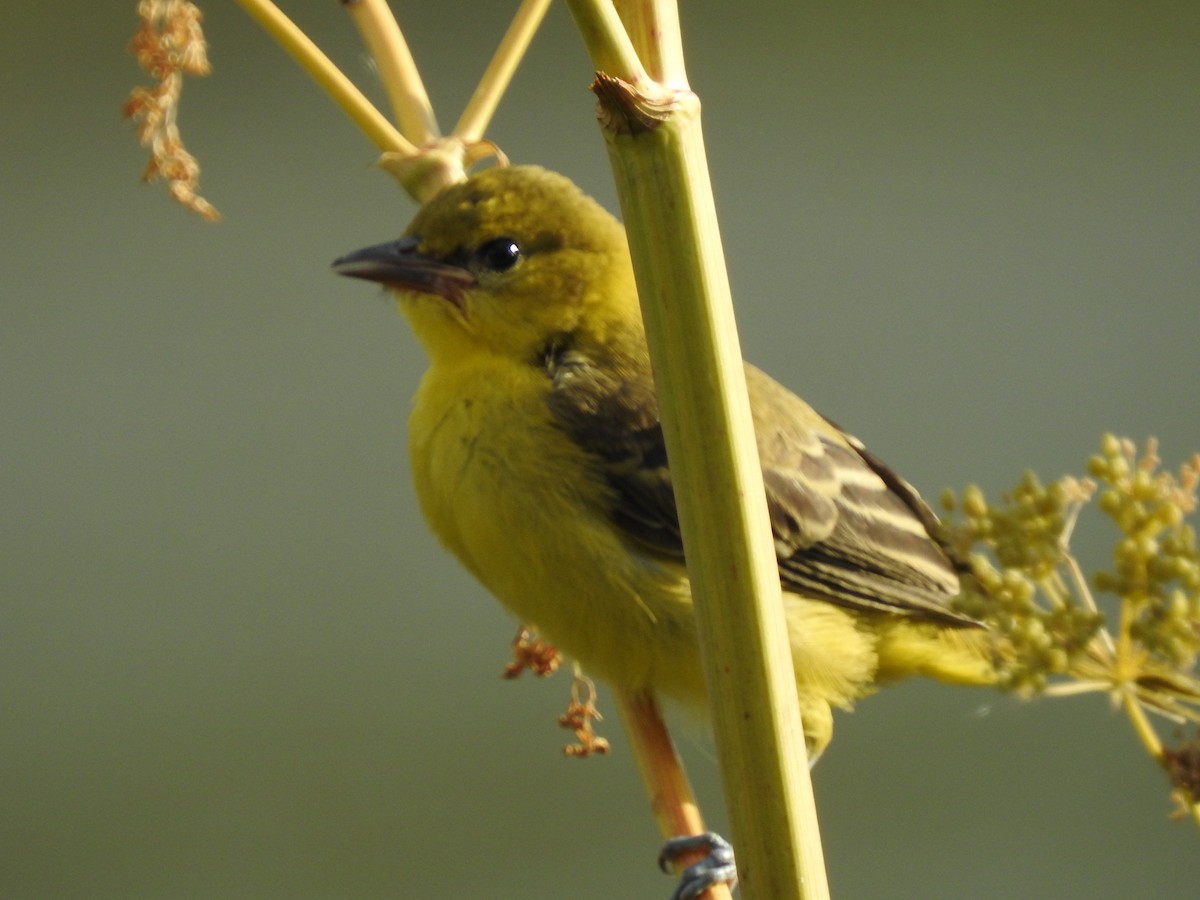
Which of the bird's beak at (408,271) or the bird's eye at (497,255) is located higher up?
the bird's eye at (497,255)

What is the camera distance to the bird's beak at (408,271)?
3.35 meters

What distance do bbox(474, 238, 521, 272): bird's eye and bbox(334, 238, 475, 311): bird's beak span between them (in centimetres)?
5

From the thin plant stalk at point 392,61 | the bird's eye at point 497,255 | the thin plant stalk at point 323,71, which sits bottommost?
the thin plant stalk at point 323,71

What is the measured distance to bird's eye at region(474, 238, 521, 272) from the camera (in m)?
3.46

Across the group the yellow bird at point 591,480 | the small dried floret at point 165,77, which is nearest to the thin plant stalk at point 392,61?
the small dried floret at point 165,77

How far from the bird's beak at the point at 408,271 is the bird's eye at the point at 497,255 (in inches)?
1.8

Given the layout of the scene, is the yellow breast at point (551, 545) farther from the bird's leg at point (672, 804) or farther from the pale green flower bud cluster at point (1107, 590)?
the pale green flower bud cluster at point (1107, 590)

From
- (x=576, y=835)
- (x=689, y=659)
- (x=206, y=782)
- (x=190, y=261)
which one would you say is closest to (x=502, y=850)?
(x=576, y=835)

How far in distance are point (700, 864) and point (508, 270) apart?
140cm

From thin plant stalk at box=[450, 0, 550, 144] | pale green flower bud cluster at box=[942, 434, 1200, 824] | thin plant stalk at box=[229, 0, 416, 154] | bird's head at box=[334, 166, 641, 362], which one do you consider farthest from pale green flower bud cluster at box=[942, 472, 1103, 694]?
bird's head at box=[334, 166, 641, 362]

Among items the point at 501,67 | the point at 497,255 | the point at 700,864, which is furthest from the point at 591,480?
the point at 501,67

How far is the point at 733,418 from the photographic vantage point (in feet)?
4.31

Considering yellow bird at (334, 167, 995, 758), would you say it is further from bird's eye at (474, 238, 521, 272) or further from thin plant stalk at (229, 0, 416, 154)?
thin plant stalk at (229, 0, 416, 154)

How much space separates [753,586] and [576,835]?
4819 millimetres
